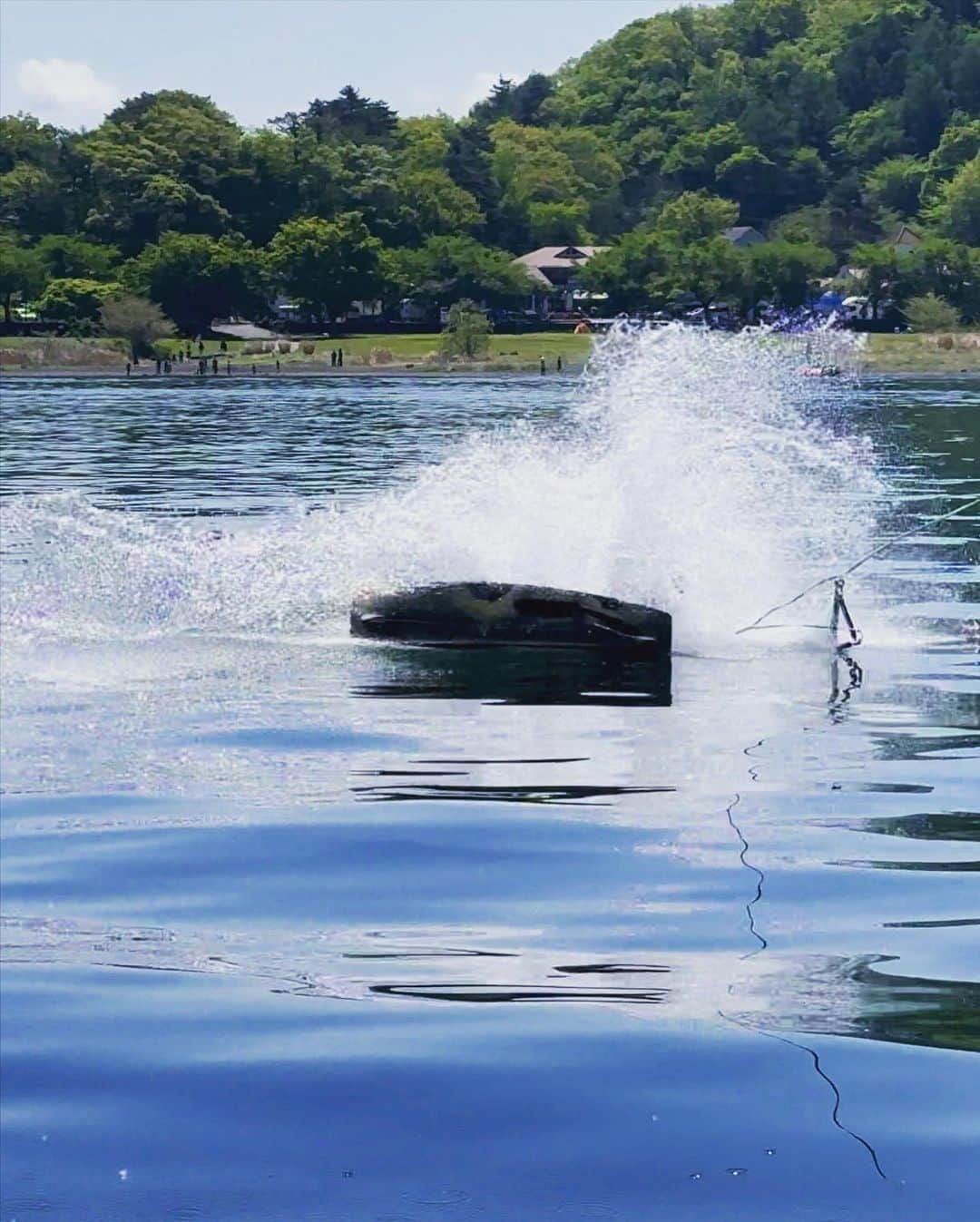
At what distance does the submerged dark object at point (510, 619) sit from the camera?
20.4 metres

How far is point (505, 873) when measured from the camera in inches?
491

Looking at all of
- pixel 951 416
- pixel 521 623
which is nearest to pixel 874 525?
pixel 521 623

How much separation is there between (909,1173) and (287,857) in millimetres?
5340

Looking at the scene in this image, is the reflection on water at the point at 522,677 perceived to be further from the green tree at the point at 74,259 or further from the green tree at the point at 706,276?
the green tree at the point at 706,276

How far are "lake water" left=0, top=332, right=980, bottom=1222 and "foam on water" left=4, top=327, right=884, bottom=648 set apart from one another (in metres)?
0.07

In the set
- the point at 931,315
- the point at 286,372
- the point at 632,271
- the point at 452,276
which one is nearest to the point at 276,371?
the point at 286,372

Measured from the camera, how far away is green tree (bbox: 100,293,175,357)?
520 ft

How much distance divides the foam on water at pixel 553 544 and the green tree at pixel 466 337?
125472 mm

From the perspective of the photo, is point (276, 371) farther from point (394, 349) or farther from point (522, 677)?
point (522, 677)

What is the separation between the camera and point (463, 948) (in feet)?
35.6

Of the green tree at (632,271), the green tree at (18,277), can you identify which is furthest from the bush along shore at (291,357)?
the green tree at (632,271)

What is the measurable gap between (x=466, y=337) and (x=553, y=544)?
132873mm

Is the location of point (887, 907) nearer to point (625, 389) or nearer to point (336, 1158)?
point (336, 1158)

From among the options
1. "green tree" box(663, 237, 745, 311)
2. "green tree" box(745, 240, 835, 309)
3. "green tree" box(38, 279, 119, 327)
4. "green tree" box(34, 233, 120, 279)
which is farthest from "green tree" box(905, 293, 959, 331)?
"green tree" box(34, 233, 120, 279)
